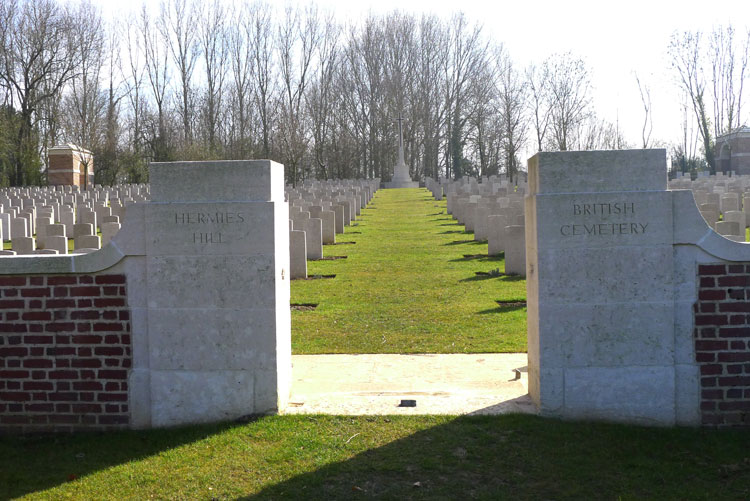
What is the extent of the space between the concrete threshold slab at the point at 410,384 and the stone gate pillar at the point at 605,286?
462 millimetres

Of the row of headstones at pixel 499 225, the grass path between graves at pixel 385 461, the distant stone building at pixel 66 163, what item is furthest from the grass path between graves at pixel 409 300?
the distant stone building at pixel 66 163

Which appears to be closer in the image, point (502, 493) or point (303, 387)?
point (502, 493)

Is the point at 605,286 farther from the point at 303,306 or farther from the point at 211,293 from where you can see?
the point at 303,306

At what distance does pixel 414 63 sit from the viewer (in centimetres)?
5803

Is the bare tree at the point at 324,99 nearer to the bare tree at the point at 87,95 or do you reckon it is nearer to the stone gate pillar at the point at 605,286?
the bare tree at the point at 87,95

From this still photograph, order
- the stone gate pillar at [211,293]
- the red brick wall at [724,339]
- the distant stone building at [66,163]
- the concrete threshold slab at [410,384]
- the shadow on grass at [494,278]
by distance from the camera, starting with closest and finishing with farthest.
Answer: the red brick wall at [724,339] < the stone gate pillar at [211,293] < the concrete threshold slab at [410,384] < the shadow on grass at [494,278] < the distant stone building at [66,163]

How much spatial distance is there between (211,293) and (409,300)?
4.92 metres

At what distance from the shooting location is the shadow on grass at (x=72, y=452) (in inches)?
155

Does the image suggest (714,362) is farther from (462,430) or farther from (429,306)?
(429,306)

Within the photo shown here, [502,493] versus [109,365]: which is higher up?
[109,365]

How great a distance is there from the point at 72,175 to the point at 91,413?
3714cm

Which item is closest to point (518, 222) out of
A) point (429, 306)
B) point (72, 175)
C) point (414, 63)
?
point (429, 306)

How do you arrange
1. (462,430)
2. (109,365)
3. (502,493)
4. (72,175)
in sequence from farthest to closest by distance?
1. (72,175)
2. (109,365)
3. (462,430)
4. (502,493)

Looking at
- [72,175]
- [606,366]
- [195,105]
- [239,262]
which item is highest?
[195,105]
